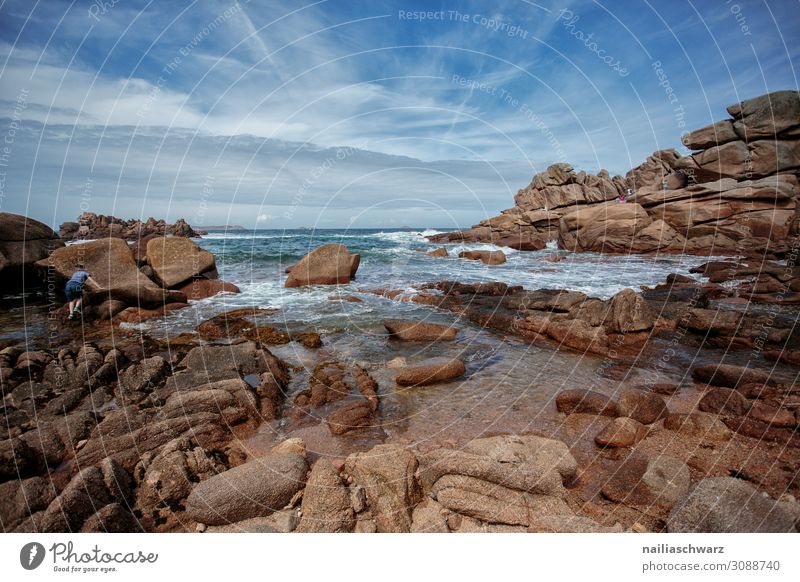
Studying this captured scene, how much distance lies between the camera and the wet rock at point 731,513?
3246 millimetres

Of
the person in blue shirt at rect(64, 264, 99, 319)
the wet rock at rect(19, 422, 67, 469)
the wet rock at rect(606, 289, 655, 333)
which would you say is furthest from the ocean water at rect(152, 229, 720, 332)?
the wet rock at rect(19, 422, 67, 469)

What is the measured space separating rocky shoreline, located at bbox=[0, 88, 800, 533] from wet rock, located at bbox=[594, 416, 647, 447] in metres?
0.03

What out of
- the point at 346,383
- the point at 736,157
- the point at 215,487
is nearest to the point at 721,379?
the point at 346,383

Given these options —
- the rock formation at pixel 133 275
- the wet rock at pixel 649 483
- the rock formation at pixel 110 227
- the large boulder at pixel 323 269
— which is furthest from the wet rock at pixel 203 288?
the rock formation at pixel 110 227

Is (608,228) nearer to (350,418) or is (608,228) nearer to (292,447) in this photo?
(350,418)

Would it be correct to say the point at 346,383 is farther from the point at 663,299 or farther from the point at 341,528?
the point at 663,299

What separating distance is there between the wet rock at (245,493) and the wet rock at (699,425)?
5.22 metres

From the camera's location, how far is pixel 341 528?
141 inches

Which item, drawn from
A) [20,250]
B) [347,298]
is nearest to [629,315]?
[347,298]

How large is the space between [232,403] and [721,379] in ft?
29.0

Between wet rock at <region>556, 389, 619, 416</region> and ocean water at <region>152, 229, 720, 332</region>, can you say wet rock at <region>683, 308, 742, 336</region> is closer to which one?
ocean water at <region>152, 229, 720, 332</region>

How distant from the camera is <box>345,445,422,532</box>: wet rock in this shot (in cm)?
366

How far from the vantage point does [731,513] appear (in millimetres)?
3324
